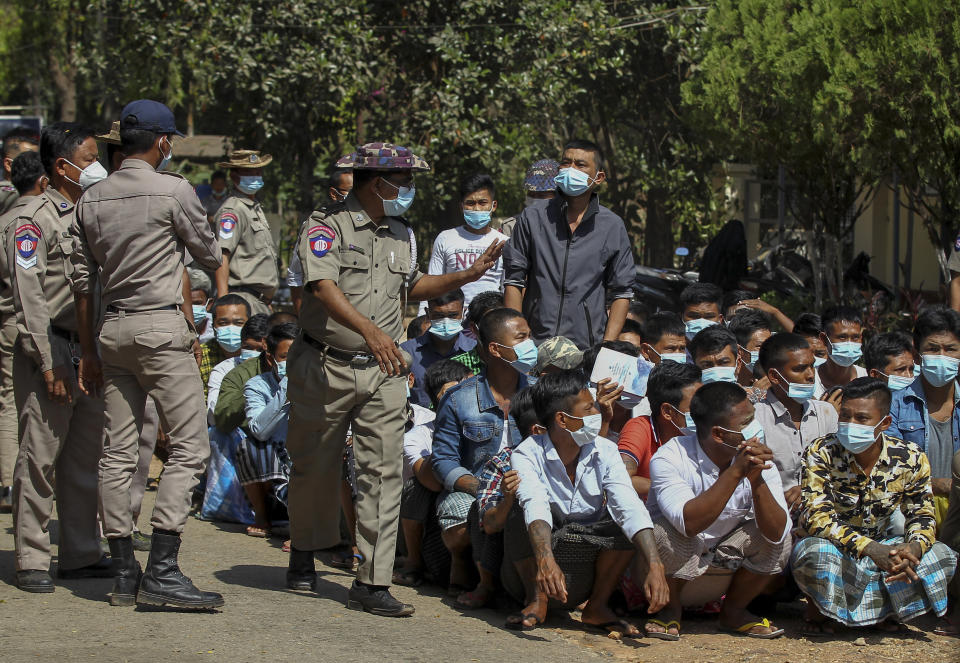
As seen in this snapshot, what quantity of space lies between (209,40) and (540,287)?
8726 mm

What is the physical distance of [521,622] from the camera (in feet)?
17.1

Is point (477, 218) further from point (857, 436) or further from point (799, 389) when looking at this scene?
point (857, 436)

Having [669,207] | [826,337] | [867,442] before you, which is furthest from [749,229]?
[867,442]

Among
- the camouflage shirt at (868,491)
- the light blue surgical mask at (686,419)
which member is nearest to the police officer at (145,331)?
the light blue surgical mask at (686,419)

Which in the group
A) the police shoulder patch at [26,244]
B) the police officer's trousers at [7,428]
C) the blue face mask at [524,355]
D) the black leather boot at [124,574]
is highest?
the police shoulder patch at [26,244]

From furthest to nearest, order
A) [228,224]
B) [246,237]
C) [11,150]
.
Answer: [246,237] < [228,224] < [11,150]

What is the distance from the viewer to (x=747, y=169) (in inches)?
773

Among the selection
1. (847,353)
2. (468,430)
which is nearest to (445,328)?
(468,430)

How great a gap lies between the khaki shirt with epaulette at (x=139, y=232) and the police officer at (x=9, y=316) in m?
0.72

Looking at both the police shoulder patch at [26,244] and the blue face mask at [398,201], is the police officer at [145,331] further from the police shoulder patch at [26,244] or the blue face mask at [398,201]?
the blue face mask at [398,201]

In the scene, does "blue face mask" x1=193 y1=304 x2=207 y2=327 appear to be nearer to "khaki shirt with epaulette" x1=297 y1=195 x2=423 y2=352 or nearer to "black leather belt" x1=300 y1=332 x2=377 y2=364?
"khaki shirt with epaulette" x1=297 y1=195 x2=423 y2=352

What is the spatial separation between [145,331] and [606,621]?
7.68 ft

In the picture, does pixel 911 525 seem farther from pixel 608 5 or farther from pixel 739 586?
pixel 608 5

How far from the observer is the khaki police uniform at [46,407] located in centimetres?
540
